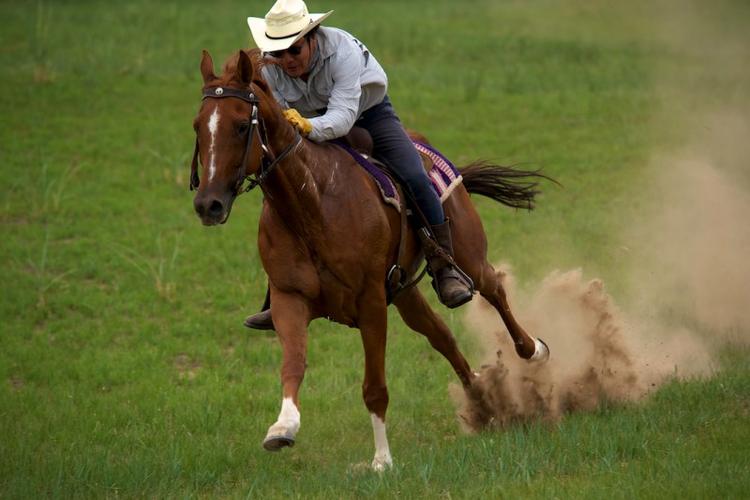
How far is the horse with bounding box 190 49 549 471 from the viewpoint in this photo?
6352 mm

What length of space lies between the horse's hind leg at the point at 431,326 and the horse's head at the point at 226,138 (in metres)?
2.68

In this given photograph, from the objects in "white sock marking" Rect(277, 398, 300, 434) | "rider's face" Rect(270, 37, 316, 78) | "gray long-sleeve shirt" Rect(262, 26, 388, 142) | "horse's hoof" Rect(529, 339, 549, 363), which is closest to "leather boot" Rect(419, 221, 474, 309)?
"horse's hoof" Rect(529, 339, 549, 363)

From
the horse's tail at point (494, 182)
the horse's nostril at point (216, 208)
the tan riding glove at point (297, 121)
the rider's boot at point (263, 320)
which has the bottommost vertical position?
the rider's boot at point (263, 320)

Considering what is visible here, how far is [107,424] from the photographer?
9.02 metres

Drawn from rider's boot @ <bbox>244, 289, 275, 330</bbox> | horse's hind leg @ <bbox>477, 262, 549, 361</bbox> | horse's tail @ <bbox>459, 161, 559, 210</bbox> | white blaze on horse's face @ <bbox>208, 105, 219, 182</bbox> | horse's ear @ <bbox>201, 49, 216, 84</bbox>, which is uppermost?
horse's ear @ <bbox>201, 49, 216, 84</bbox>

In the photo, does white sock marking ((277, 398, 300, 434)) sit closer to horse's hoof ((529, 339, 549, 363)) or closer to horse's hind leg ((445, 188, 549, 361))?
horse's hind leg ((445, 188, 549, 361))

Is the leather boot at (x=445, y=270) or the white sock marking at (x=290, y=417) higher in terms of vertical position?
the white sock marking at (x=290, y=417)

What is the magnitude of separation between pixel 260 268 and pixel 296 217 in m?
6.39

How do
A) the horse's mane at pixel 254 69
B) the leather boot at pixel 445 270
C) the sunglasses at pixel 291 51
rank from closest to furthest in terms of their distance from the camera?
the horse's mane at pixel 254 69 → the sunglasses at pixel 291 51 → the leather boot at pixel 445 270

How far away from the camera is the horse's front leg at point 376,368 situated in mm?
7285

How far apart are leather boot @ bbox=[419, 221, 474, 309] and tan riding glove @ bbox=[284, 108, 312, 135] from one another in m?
1.42

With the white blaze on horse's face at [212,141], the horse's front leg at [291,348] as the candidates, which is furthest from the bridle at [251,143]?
the horse's front leg at [291,348]

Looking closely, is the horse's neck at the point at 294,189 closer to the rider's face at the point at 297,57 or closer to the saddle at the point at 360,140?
the rider's face at the point at 297,57

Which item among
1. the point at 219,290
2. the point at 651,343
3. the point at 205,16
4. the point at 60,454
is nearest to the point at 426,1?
the point at 205,16
